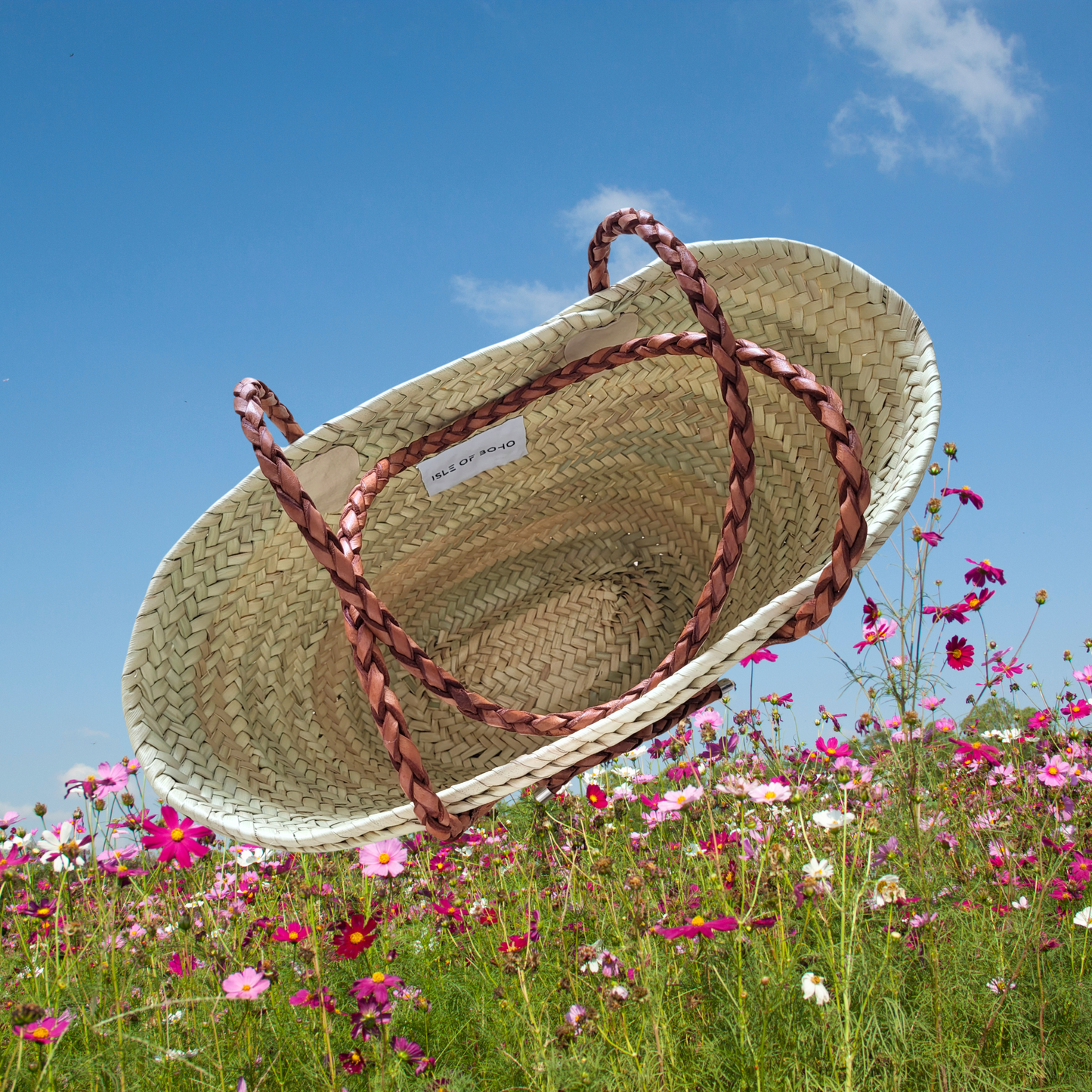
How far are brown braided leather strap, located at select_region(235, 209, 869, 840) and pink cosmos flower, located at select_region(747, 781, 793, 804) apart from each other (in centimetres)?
22

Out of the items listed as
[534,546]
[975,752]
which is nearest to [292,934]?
[534,546]

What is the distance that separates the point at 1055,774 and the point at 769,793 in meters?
0.80

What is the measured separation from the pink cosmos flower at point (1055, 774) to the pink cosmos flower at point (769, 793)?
706 millimetres

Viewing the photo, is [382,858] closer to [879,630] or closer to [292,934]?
[292,934]

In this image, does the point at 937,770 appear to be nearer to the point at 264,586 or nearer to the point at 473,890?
the point at 473,890

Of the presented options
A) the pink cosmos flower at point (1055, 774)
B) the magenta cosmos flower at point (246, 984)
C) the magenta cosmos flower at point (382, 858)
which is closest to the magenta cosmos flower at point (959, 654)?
the pink cosmos flower at point (1055, 774)

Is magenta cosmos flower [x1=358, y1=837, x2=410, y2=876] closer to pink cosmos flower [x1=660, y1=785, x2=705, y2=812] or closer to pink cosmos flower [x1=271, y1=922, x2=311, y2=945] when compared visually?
pink cosmos flower [x1=271, y1=922, x2=311, y2=945]

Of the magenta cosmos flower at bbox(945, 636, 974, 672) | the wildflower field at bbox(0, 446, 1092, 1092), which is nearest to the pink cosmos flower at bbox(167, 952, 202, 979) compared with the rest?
the wildflower field at bbox(0, 446, 1092, 1092)

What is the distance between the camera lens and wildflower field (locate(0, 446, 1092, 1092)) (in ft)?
3.43

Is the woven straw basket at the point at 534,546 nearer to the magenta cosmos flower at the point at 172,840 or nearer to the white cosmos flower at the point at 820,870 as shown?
the magenta cosmos flower at the point at 172,840

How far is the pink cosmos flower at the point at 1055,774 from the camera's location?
1697 millimetres

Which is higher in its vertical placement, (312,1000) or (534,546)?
(534,546)

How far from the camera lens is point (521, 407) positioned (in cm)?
165

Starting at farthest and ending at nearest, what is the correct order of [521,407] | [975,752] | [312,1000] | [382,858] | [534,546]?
1. [534,546]
2. [975,752]
3. [521,407]
4. [382,858]
5. [312,1000]
